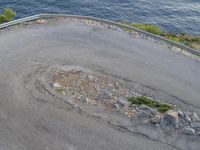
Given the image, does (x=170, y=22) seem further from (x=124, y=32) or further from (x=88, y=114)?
(x=88, y=114)

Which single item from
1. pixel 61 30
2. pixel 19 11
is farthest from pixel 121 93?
pixel 19 11

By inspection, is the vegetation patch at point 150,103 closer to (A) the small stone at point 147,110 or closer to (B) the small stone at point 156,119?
(A) the small stone at point 147,110

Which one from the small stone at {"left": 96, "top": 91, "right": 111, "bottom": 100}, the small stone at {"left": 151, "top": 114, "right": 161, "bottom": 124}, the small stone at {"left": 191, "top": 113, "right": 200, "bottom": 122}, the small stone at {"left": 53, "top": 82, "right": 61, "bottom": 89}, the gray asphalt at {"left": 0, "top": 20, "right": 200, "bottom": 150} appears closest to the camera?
the gray asphalt at {"left": 0, "top": 20, "right": 200, "bottom": 150}

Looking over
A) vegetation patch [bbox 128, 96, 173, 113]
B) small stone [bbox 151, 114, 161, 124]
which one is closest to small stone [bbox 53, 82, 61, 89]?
vegetation patch [bbox 128, 96, 173, 113]

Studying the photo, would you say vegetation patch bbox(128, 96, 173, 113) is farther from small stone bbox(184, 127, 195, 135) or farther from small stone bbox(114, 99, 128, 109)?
small stone bbox(184, 127, 195, 135)

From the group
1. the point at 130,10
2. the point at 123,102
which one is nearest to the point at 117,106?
the point at 123,102

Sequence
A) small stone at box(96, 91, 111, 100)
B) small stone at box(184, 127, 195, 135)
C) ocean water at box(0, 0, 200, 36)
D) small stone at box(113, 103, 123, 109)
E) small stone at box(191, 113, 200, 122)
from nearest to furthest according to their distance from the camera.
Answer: small stone at box(184, 127, 195, 135), small stone at box(191, 113, 200, 122), small stone at box(113, 103, 123, 109), small stone at box(96, 91, 111, 100), ocean water at box(0, 0, 200, 36)
